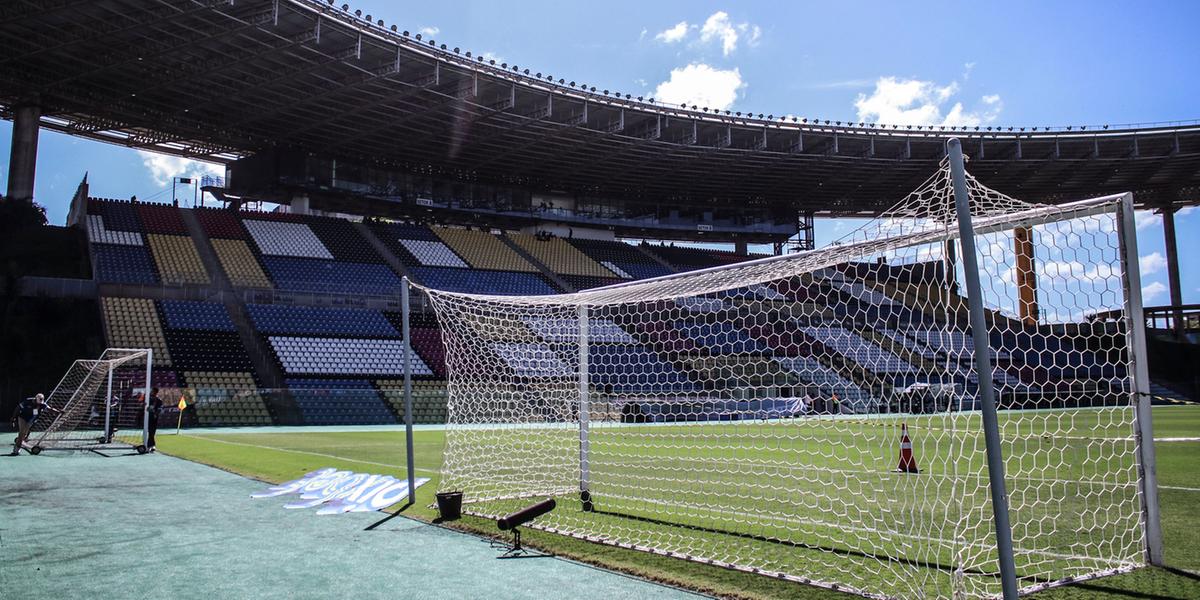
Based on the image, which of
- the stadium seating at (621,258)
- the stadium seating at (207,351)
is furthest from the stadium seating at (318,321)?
the stadium seating at (621,258)

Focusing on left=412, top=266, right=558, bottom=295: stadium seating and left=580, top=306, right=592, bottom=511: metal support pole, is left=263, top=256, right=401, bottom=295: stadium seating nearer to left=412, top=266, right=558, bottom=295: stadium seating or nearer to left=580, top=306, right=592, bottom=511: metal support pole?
left=412, top=266, right=558, bottom=295: stadium seating

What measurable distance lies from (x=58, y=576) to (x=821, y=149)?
3407 centimetres

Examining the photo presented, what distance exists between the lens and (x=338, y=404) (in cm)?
2459

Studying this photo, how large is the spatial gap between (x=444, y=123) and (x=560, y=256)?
34.9 ft

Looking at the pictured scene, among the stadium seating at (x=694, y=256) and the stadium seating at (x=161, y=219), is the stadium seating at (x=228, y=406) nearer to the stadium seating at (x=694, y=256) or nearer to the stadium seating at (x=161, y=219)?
the stadium seating at (x=161, y=219)

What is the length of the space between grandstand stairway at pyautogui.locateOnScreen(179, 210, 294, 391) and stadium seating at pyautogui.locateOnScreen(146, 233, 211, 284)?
31 centimetres

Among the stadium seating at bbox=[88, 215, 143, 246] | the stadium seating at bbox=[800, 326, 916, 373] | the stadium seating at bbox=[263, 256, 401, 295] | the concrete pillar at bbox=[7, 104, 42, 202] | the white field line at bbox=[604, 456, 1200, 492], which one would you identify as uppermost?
the concrete pillar at bbox=[7, 104, 42, 202]

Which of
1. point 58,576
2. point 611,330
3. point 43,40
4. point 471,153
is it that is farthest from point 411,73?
point 58,576

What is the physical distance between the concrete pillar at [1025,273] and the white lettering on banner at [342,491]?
20.3 feet

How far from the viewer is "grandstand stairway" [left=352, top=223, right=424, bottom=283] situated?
3431cm

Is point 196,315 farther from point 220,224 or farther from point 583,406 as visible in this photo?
point 583,406

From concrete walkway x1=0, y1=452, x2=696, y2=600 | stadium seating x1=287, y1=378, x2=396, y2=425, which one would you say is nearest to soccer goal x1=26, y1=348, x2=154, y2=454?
stadium seating x1=287, y1=378, x2=396, y2=425

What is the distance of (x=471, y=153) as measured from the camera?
34.9m

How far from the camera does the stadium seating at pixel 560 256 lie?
125ft
